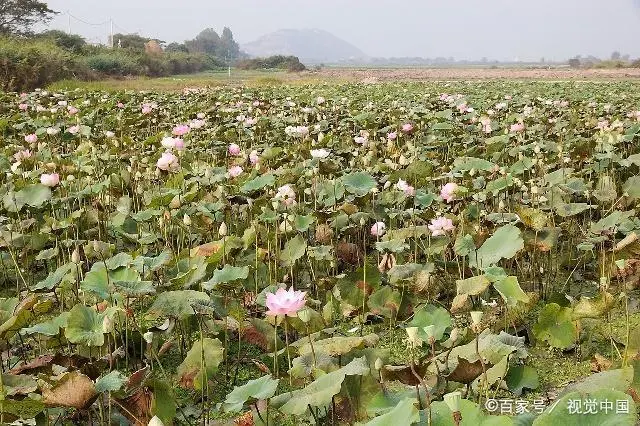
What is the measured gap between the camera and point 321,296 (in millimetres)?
2619

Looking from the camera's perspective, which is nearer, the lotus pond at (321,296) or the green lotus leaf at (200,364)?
the lotus pond at (321,296)

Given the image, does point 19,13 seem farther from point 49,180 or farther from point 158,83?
point 49,180

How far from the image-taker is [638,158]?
141 inches

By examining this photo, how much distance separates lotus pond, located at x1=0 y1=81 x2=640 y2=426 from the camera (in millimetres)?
1479

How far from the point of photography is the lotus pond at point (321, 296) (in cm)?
148

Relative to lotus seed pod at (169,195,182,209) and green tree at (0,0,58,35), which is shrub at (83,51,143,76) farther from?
lotus seed pod at (169,195,182,209)

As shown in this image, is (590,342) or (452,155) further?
(452,155)

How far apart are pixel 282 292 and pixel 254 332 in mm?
535

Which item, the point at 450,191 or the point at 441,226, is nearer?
the point at 441,226

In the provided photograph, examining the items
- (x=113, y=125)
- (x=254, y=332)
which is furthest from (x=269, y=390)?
(x=113, y=125)

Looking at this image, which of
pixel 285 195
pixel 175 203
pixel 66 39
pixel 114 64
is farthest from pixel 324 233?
pixel 66 39

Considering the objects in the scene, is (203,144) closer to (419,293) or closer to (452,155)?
(452,155)

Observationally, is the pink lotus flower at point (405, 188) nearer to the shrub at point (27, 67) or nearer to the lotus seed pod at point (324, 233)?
the lotus seed pod at point (324, 233)

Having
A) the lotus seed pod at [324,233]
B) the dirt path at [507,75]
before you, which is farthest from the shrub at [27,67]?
the lotus seed pod at [324,233]
